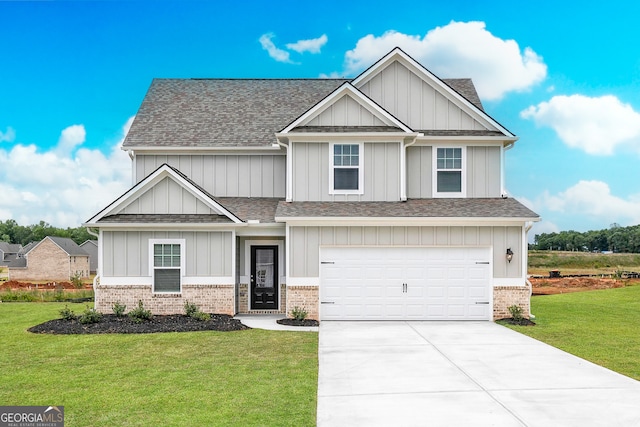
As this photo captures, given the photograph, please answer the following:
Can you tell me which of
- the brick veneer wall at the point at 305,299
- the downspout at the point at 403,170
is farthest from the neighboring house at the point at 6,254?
the downspout at the point at 403,170

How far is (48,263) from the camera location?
200 ft

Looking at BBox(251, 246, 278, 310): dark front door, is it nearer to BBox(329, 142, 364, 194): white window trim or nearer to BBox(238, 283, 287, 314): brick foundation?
BBox(238, 283, 287, 314): brick foundation

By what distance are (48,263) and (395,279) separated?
5524 centimetres

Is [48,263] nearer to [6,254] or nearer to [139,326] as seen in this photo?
[6,254]

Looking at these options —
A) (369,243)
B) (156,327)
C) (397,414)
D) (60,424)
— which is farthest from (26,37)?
(397,414)

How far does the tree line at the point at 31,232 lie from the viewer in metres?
104

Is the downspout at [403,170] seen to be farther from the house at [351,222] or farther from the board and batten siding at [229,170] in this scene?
the board and batten siding at [229,170]

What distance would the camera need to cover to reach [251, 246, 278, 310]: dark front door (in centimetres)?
1767

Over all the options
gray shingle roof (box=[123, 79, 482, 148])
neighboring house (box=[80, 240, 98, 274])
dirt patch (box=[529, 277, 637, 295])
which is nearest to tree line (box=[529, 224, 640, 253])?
dirt patch (box=[529, 277, 637, 295])

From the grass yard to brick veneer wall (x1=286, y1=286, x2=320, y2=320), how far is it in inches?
81.9

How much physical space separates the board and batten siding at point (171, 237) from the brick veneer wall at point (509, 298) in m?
7.72

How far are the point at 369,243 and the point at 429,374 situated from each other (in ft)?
22.2

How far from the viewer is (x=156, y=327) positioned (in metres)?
14.4

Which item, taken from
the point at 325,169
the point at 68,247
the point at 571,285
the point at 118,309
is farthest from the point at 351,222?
the point at 68,247
